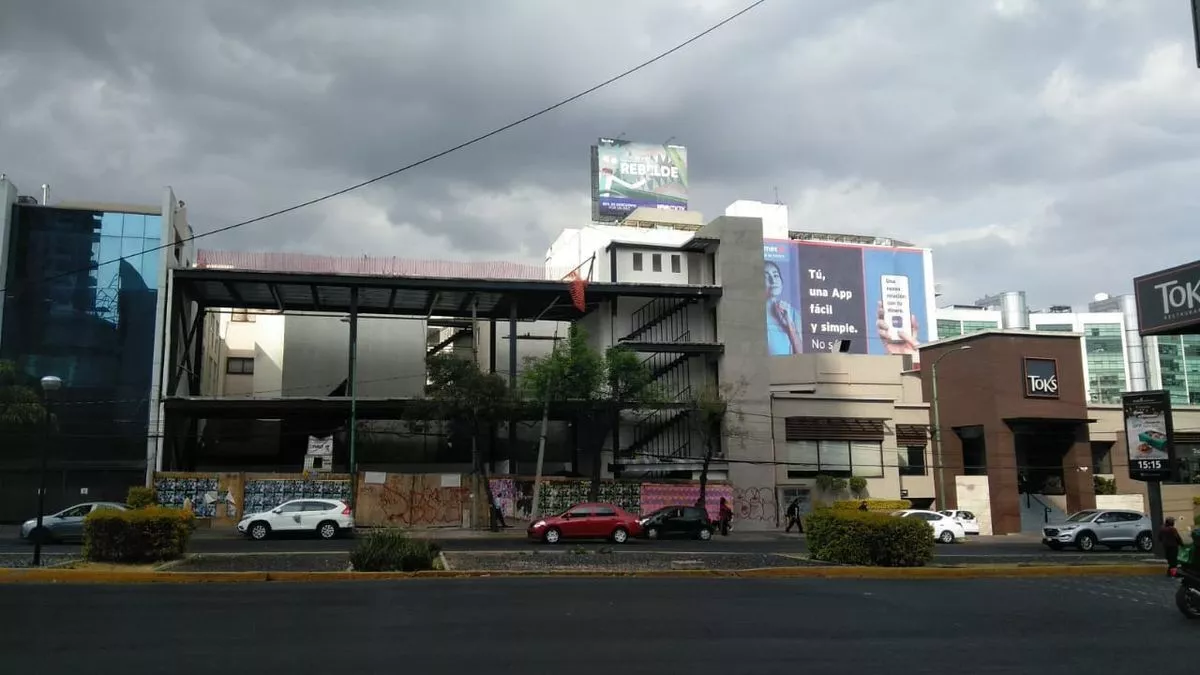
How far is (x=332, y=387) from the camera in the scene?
53844 millimetres

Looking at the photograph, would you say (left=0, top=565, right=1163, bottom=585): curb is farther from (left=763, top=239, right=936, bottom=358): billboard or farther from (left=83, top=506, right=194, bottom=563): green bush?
(left=763, top=239, right=936, bottom=358): billboard

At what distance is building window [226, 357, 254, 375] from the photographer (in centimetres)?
6525

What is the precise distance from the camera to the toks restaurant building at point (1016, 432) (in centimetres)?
4750

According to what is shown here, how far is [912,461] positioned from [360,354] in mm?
30952

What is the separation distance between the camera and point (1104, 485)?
5144cm

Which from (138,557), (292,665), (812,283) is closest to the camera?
(292,665)

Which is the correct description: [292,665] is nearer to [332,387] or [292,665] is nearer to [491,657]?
[491,657]

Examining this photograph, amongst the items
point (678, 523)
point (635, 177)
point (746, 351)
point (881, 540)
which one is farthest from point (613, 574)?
point (635, 177)

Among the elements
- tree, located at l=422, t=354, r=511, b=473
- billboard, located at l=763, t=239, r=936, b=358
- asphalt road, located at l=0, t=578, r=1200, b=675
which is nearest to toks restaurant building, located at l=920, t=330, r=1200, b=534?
tree, located at l=422, t=354, r=511, b=473

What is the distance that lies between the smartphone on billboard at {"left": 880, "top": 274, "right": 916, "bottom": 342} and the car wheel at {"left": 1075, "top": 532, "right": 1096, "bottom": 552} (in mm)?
75699

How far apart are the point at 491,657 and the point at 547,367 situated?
31.2 m

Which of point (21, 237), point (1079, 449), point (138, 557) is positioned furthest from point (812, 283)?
point (138, 557)

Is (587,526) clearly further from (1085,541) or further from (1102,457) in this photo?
(1102,457)

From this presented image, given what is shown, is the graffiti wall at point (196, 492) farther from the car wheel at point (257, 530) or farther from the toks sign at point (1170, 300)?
the toks sign at point (1170, 300)
